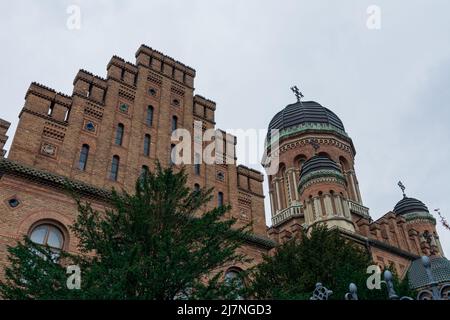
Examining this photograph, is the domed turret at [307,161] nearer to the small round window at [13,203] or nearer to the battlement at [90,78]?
the battlement at [90,78]

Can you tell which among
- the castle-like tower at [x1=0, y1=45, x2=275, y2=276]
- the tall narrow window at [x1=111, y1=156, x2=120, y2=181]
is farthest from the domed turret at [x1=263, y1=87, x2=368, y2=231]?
the tall narrow window at [x1=111, y1=156, x2=120, y2=181]

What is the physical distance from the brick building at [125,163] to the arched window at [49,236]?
3cm

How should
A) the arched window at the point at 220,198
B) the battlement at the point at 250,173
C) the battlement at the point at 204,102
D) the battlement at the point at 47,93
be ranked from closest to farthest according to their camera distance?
the battlement at the point at 47,93, the arched window at the point at 220,198, the battlement at the point at 250,173, the battlement at the point at 204,102

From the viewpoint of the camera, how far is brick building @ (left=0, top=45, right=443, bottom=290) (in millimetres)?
13617

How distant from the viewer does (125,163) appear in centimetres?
1670

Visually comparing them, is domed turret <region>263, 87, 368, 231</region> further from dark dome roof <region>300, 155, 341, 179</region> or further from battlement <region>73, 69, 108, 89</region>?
battlement <region>73, 69, 108, 89</region>

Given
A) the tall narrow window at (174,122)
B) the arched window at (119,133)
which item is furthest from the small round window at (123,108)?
the tall narrow window at (174,122)

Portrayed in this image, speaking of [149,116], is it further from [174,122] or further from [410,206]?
[410,206]

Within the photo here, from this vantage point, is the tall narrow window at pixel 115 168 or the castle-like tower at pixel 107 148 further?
the tall narrow window at pixel 115 168

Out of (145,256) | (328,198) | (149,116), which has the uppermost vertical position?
(328,198)

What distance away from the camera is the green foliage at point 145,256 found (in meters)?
9.12

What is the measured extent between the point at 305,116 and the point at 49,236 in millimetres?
32624

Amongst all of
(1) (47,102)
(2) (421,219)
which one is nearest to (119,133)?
(1) (47,102)
